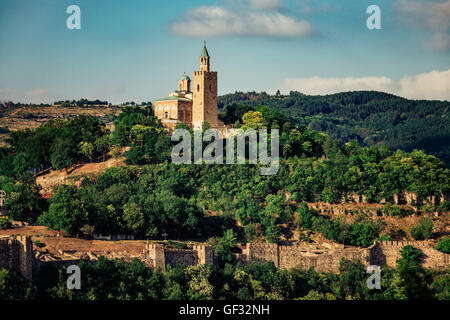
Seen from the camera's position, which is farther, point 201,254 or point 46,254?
point 201,254

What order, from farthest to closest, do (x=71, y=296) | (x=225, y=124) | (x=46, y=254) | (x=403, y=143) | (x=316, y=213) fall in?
1. (x=403, y=143)
2. (x=225, y=124)
3. (x=316, y=213)
4. (x=46, y=254)
5. (x=71, y=296)

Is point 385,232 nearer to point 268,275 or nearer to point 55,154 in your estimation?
point 268,275

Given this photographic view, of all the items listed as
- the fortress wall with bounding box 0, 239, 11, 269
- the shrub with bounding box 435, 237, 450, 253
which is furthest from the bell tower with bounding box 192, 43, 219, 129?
the fortress wall with bounding box 0, 239, 11, 269

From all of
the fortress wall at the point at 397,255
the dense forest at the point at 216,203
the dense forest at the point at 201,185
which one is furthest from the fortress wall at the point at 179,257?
the fortress wall at the point at 397,255

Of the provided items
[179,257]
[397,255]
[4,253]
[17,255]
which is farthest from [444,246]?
[4,253]

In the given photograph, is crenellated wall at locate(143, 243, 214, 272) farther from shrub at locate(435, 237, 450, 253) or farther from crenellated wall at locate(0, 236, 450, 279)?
shrub at locate(435, 237, 450, 253)

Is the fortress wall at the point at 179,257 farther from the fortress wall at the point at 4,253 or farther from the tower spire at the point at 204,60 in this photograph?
the tower spire at the point at 204,60

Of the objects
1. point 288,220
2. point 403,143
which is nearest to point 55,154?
point 288,220
